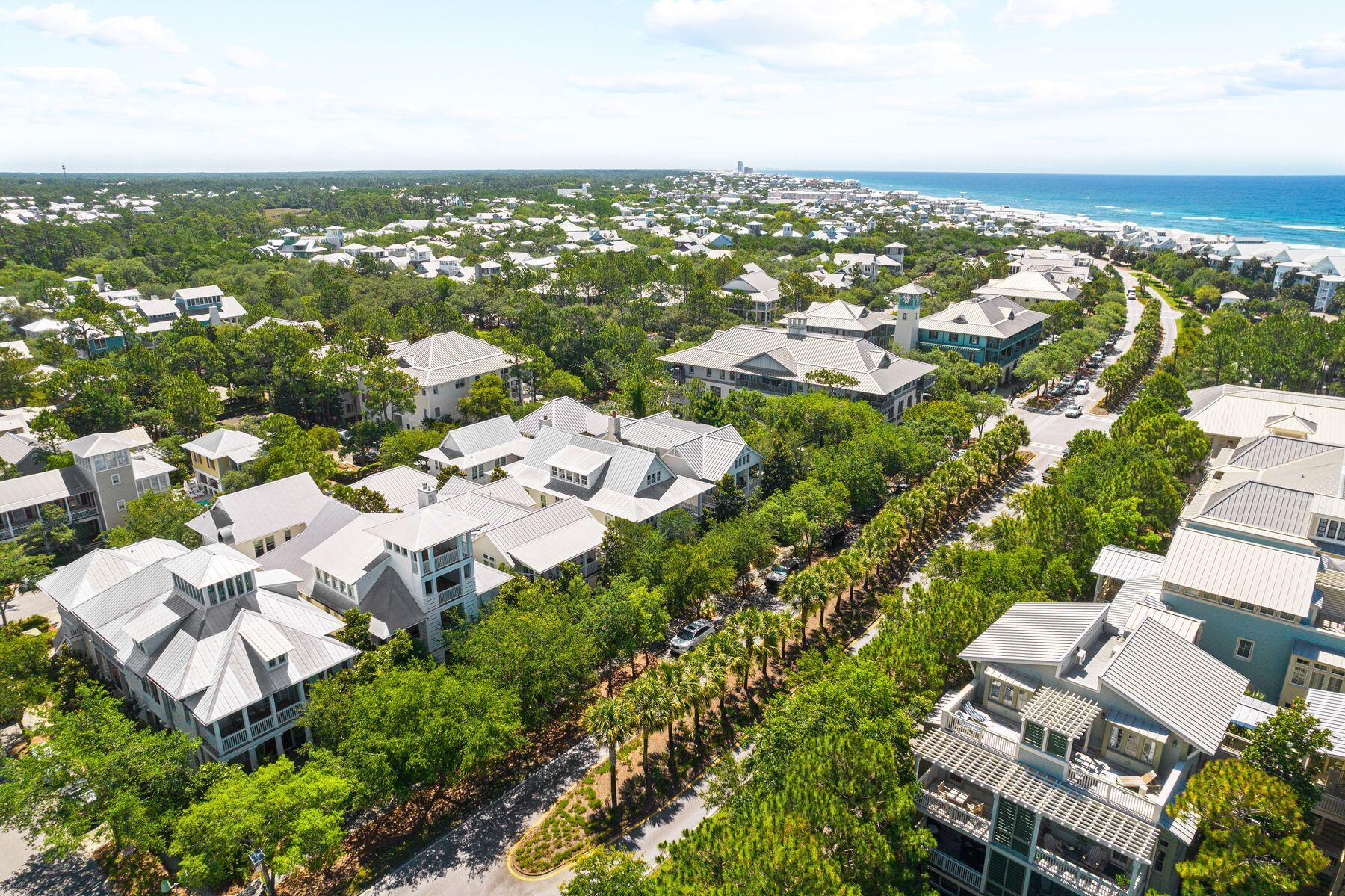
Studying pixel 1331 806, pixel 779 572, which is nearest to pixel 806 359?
pixel 779 572

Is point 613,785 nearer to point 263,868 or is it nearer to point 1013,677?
point 263,868

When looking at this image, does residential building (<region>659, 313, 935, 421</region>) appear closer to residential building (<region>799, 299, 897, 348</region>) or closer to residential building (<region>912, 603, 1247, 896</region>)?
residential building (<region>799, 299, 897, 348</region>)

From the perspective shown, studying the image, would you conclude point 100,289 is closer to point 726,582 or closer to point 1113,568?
point 726,582

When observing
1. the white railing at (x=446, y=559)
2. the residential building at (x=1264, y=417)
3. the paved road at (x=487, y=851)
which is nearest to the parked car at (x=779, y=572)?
the paved road at (x=487, y=851)

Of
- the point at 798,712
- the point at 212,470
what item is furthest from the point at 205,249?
the point at 798,712

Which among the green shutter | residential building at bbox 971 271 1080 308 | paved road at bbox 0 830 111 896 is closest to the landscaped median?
the green shutter
